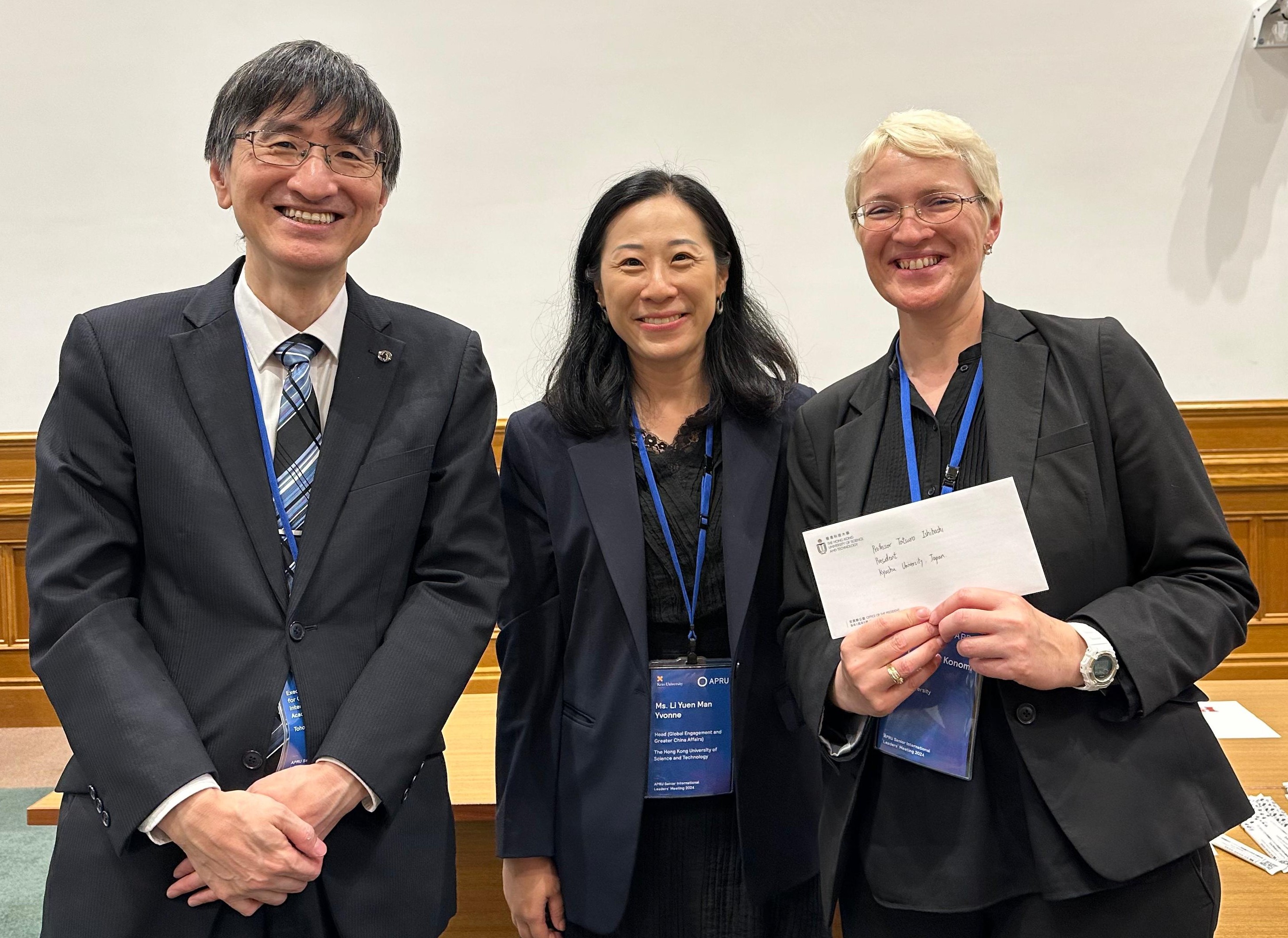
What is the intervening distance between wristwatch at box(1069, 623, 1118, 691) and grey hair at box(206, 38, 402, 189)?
121 centimetres

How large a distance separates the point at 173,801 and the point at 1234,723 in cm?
234

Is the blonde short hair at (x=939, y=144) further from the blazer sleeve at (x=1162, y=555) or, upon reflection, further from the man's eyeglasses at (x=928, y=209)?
the blazer sleeve at (x=1162, y=555)

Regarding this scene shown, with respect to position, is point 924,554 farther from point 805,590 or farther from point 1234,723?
point 1234,723

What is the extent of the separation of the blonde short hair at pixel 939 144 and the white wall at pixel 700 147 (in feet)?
11.5

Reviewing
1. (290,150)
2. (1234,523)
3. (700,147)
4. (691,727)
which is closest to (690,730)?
(691,727)

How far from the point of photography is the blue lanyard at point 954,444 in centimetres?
137

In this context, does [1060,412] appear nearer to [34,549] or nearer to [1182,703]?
[1182,703]

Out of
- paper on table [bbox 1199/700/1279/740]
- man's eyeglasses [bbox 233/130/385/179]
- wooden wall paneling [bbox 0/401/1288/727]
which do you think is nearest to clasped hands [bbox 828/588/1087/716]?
man's eyeglasses [bbox 233/130/385/179]

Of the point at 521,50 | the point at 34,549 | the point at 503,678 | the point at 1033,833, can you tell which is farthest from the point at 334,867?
the point at 521,50

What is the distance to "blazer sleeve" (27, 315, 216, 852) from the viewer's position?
1.23m

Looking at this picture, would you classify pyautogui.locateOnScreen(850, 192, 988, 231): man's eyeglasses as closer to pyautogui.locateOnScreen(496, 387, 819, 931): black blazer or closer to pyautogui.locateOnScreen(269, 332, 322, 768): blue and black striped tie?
pyautogui.locateOnScreen(496, 387, 819, 931): black blazer

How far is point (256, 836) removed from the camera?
119cm

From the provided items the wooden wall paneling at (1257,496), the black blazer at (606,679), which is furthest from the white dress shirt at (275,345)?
the wooden wall paneling at (1257,496)

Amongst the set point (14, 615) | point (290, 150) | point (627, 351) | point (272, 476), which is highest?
point (290, 150)
